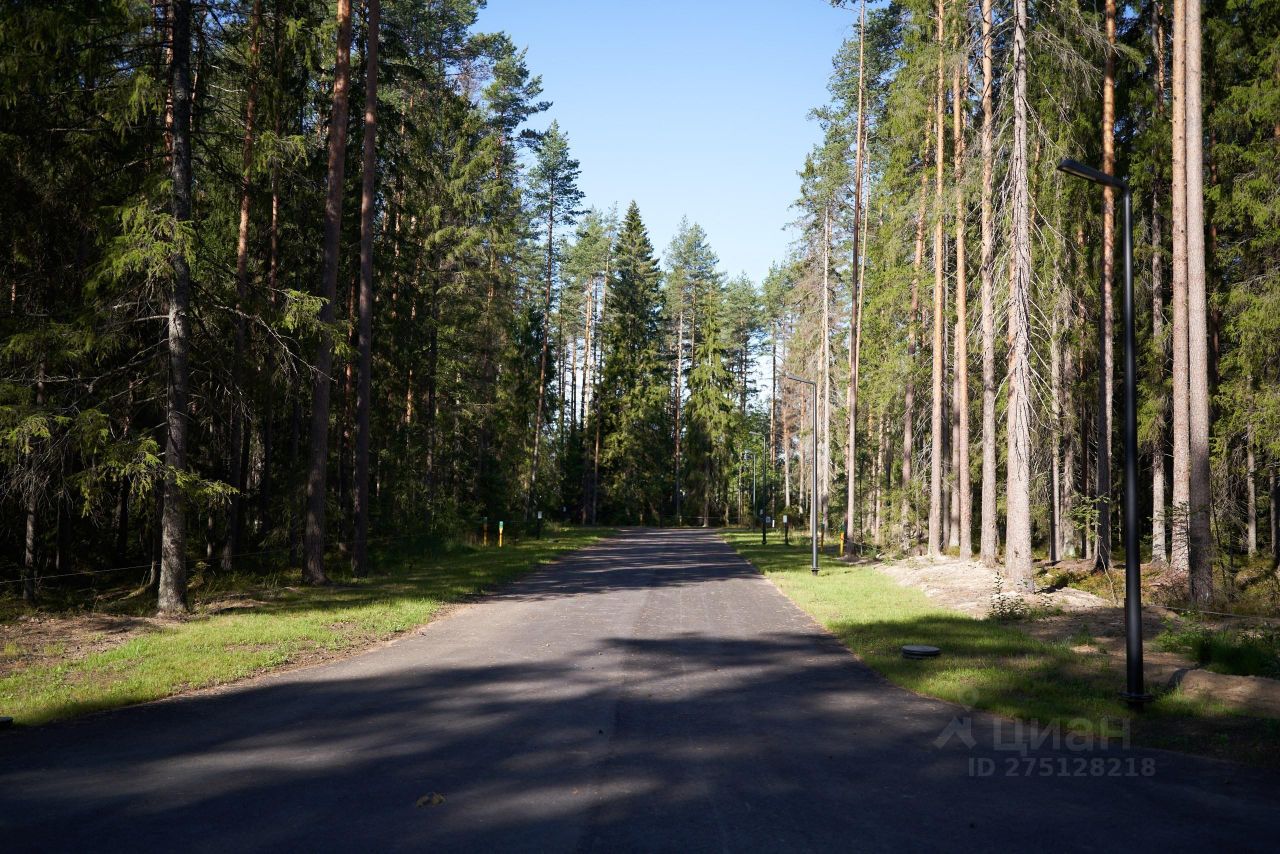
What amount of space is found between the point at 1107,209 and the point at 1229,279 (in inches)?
155

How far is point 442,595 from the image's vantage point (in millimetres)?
17641

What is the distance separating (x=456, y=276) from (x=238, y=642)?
69.7 ft

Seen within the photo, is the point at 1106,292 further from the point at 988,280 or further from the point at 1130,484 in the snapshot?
the point at 1130,484

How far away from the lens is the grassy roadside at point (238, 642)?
869 centimetres

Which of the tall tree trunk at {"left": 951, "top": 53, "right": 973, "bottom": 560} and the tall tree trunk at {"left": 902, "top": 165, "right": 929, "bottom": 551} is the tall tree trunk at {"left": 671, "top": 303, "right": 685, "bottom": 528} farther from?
the tall tree trunk at {"left": 951, "top": 53, "right": 973, "bottom": 560}

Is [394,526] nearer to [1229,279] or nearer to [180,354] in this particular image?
[180,354]

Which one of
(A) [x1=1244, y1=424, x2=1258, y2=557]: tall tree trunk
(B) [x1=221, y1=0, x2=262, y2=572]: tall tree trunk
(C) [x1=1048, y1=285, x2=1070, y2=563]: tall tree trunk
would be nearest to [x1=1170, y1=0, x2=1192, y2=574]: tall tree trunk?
(C) [x1=1048, y1=285, x2=1070, y2=563]: tall tree trunk

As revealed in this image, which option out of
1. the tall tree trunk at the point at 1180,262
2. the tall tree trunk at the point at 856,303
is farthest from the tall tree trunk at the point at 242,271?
the tall tree trunk at the point at 856,303

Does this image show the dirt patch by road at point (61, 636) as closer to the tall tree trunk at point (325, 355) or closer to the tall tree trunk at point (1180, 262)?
the tall tree trunk at point (325, 355)

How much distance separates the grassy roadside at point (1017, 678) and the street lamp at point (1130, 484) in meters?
0.32

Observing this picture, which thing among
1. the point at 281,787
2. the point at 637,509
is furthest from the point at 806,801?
the point at 637,509

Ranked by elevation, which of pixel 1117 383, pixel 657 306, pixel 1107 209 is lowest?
pixel 1117 383

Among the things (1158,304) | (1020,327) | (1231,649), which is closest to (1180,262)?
(1020,327)

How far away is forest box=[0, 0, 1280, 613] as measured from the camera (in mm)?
14000
